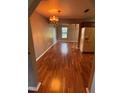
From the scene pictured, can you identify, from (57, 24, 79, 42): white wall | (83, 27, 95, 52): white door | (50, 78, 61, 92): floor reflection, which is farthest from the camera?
(57, 24, 79, 42): white wall

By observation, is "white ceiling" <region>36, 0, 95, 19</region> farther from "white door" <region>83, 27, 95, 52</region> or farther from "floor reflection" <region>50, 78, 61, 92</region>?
"white door" <region>83, 27, 95, 52</region>

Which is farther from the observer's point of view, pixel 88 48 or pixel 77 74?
pixel 88 48

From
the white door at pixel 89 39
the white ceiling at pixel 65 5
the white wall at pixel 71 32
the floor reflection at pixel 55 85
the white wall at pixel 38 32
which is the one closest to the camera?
the floor reflection at pixel 55 85

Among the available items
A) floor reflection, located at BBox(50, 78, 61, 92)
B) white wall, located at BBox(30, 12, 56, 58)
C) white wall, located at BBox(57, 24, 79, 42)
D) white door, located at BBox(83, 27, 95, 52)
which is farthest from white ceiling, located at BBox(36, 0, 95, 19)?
white wall, located at BBox(57, 24, 79, 42)

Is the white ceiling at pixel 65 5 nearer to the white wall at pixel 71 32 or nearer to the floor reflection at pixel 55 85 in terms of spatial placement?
the floor reflection at pixel 55 85

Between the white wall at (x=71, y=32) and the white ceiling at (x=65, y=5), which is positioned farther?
the white wall at (x=71, y=32)

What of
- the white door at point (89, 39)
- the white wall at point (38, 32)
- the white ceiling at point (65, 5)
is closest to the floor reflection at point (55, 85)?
the white ceiling at point (65, 5)

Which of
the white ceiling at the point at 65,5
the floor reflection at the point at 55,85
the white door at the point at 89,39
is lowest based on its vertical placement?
the floor reflection at the point at 55,85

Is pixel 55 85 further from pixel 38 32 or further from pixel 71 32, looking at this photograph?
pixel 71 32

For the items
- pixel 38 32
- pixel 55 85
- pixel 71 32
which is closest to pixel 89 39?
pixel 38 32
